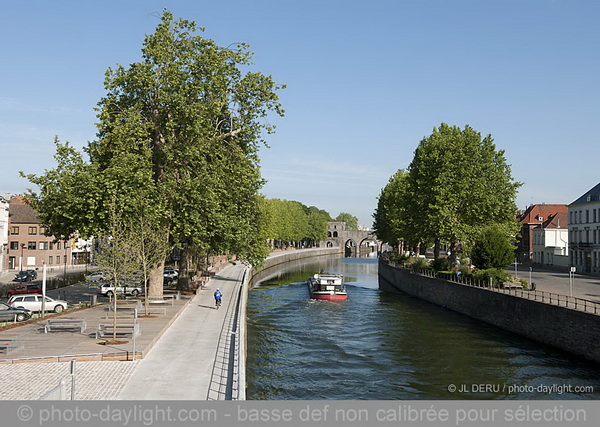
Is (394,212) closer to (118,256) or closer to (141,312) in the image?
(141,312)

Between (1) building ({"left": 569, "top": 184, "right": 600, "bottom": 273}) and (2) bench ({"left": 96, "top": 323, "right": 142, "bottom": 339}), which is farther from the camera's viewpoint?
(1) building ({"left": 569, "top": 184, "right": 600, "bottom": 273})

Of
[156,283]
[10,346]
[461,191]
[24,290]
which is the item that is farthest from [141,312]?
[461,191]

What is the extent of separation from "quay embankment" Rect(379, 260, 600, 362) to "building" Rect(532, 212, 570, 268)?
42782mm

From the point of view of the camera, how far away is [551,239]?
96.7 m

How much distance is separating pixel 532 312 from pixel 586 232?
45.3 m

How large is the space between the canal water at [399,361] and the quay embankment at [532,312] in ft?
2.31

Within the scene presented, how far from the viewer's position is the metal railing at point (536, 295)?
32781 millimetres

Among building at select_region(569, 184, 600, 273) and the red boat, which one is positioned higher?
building at select_region(569, 184, 600, 273)

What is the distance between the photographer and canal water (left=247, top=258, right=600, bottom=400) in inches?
977

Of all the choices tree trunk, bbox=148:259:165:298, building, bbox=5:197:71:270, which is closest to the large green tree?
tree trunk, bbox=148:259:165:298

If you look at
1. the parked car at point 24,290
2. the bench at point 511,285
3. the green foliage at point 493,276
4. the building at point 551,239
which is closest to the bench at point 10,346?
the parked car at point 24,290

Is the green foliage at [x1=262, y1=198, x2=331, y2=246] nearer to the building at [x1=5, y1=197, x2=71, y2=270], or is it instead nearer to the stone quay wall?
the stone quay wall

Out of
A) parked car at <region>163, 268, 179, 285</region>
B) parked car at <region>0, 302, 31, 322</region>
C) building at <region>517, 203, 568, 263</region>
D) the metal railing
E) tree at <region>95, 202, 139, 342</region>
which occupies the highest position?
building at <region>517, 203, 568, 263</region>

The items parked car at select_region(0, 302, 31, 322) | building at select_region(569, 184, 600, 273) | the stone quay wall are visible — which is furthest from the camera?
the stone quay wall
